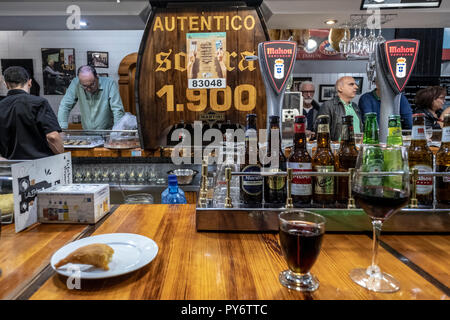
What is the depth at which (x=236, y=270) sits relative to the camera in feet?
2.51

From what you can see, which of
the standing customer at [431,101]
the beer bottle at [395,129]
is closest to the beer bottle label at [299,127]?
the beer bottle at [395,129]

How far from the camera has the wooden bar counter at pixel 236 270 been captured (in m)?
0.66

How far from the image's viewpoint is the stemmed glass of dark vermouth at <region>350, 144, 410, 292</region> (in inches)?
27.2

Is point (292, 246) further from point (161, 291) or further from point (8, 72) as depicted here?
point (8, 72)

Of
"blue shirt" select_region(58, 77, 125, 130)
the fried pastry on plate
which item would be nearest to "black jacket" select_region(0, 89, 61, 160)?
"blue shirt" select_region(58, 77, 125, 130)

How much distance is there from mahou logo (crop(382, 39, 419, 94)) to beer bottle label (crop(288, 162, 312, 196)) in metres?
0.50

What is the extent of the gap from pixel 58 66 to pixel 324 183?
19.7 ft

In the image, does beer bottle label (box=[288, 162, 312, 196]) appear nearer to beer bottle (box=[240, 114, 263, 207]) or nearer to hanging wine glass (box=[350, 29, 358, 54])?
beer bottle (box=[240, 114, 263, 207])

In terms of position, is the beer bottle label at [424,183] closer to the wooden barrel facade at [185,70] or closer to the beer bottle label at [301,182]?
the beer bottle label at [301,182]

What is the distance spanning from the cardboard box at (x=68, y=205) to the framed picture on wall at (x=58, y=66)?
5.44 m

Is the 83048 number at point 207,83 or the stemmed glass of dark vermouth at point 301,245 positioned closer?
the stemmed glass of dark vermouth at point 301,245

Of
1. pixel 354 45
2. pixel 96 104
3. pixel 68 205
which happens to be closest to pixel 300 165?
pixel 68 205

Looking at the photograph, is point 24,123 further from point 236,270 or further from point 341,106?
point 341,106

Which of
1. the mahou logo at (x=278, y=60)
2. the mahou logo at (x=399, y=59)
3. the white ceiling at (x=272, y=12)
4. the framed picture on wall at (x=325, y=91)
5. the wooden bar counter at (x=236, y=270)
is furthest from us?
the framed picture on wall at (x=325, y=91)
